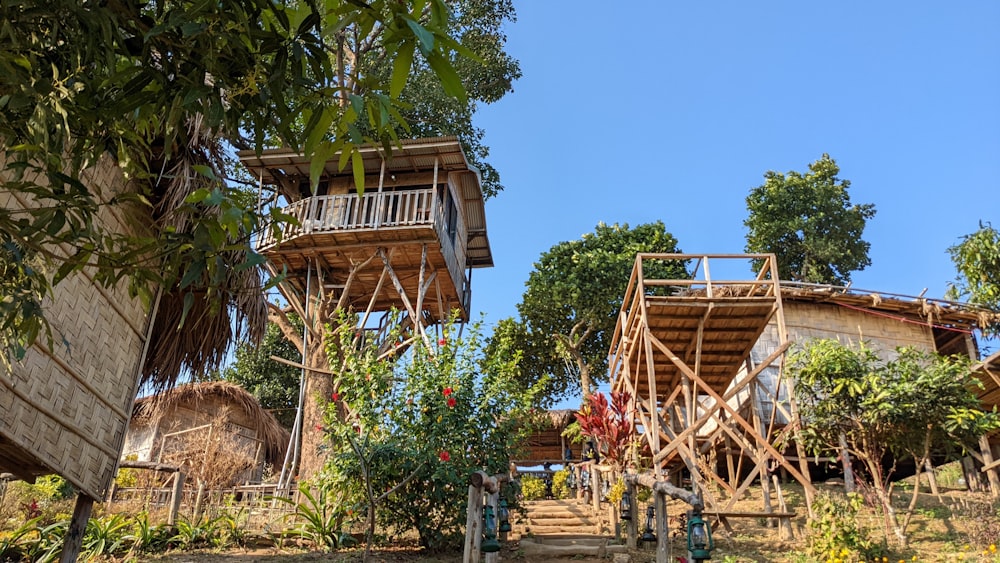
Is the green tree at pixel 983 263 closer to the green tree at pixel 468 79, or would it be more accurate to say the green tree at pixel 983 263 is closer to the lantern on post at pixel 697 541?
the lantern on post at pixel 697 541

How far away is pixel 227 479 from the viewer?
10.3m

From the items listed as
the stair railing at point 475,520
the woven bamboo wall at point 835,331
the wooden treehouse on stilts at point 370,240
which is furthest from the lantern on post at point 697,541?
the woven bamboo wall at point 835,331

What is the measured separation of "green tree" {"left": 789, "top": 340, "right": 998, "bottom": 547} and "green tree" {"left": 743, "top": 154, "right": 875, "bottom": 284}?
1105 cm

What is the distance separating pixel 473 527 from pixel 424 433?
6.12ft

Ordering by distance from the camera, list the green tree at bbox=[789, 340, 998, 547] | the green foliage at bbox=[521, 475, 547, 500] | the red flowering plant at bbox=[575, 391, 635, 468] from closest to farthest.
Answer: the green tree at bbox=[789, 340, 998, 547] < the red flowering plant at bbox=[575, 391, 635, 468] < the green foliage at bbox=[521, 475, 547, 500]

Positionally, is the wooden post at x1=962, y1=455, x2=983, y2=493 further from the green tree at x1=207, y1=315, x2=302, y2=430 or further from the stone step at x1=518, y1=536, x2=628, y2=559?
the green tree at x1=207, y1=315, x2=302, y2=430

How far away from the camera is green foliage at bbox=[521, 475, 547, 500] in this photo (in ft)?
45.2

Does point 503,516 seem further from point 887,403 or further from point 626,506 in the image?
point 887,403

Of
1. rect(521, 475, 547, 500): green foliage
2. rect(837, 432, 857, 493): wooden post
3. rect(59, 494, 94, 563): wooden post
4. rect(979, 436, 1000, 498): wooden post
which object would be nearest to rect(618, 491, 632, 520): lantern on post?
rect(837, 432, 857, 493): wooden post

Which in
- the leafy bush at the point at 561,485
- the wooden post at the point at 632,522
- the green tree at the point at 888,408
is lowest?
the wooden post at the point at 632,522

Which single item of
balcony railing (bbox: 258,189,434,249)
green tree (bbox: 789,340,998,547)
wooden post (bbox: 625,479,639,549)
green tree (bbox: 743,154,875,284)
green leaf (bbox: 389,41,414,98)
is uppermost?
green tree (bbox: 743,154,875,284)

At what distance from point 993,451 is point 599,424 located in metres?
10.2

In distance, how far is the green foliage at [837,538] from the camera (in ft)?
21.8

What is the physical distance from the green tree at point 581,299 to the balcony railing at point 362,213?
20.1 feet
